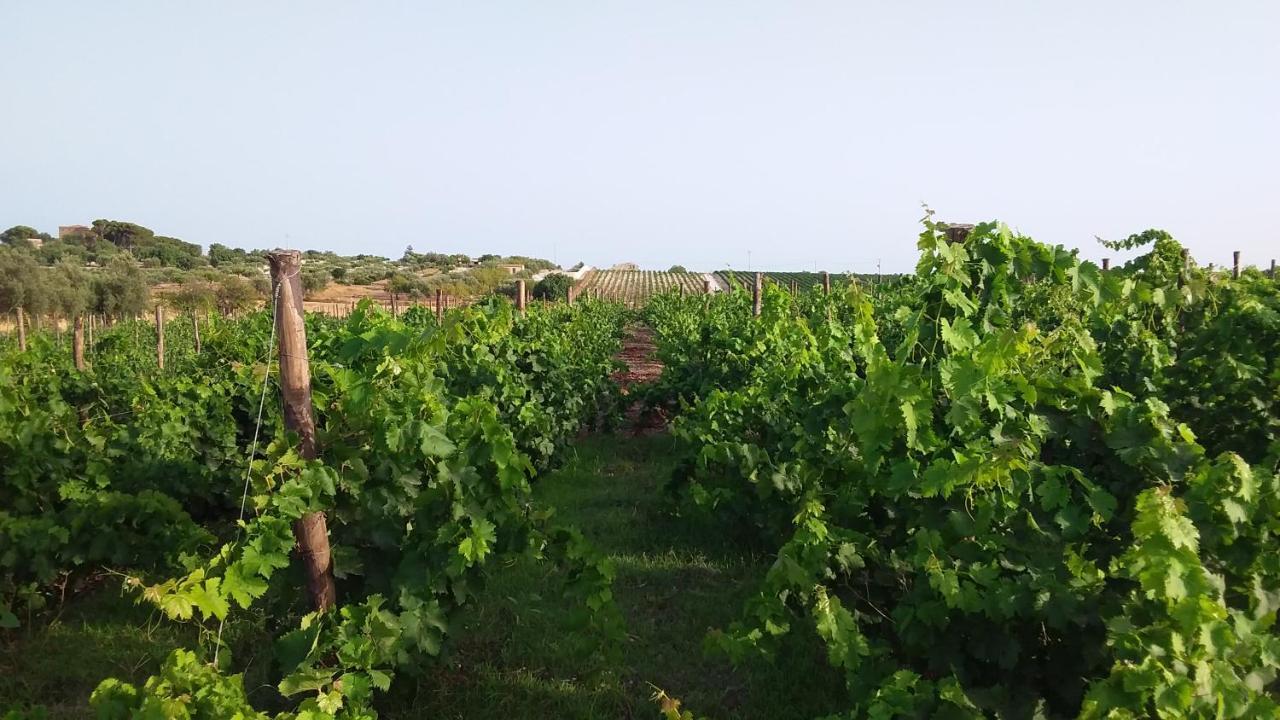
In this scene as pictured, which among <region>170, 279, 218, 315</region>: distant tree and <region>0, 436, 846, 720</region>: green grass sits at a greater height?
<region>170, 279, 218, 315</region>: distant tree

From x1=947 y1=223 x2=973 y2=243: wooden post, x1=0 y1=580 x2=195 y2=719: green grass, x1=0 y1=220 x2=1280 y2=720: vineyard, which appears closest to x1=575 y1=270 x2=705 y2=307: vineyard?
x1=0 y1=580 x2=195 y2=719: green grass

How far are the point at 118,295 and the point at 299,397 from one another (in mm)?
37115

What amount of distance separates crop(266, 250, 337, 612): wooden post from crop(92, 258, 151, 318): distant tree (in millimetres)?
34861

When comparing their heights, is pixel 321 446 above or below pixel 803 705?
above

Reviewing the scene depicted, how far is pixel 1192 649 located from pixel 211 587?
2.75 metres

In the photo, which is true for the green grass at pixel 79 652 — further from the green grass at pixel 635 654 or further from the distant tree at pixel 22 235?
the distant tree at pixel 22 235

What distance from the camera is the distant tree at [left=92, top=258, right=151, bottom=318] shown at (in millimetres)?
33125

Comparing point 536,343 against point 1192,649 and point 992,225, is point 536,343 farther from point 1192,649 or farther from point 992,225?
point 1192,649

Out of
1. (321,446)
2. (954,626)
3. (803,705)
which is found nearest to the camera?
(954,626)

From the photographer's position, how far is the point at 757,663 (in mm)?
4156

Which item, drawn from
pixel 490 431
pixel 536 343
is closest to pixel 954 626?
pixel 490 431

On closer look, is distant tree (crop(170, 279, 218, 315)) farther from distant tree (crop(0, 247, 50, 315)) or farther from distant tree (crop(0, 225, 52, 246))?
distant tree (crop(0, 225, 52, 246))

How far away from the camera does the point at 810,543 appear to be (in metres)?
3.07

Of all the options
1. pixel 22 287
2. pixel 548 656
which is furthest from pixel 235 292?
pixel 548 656
